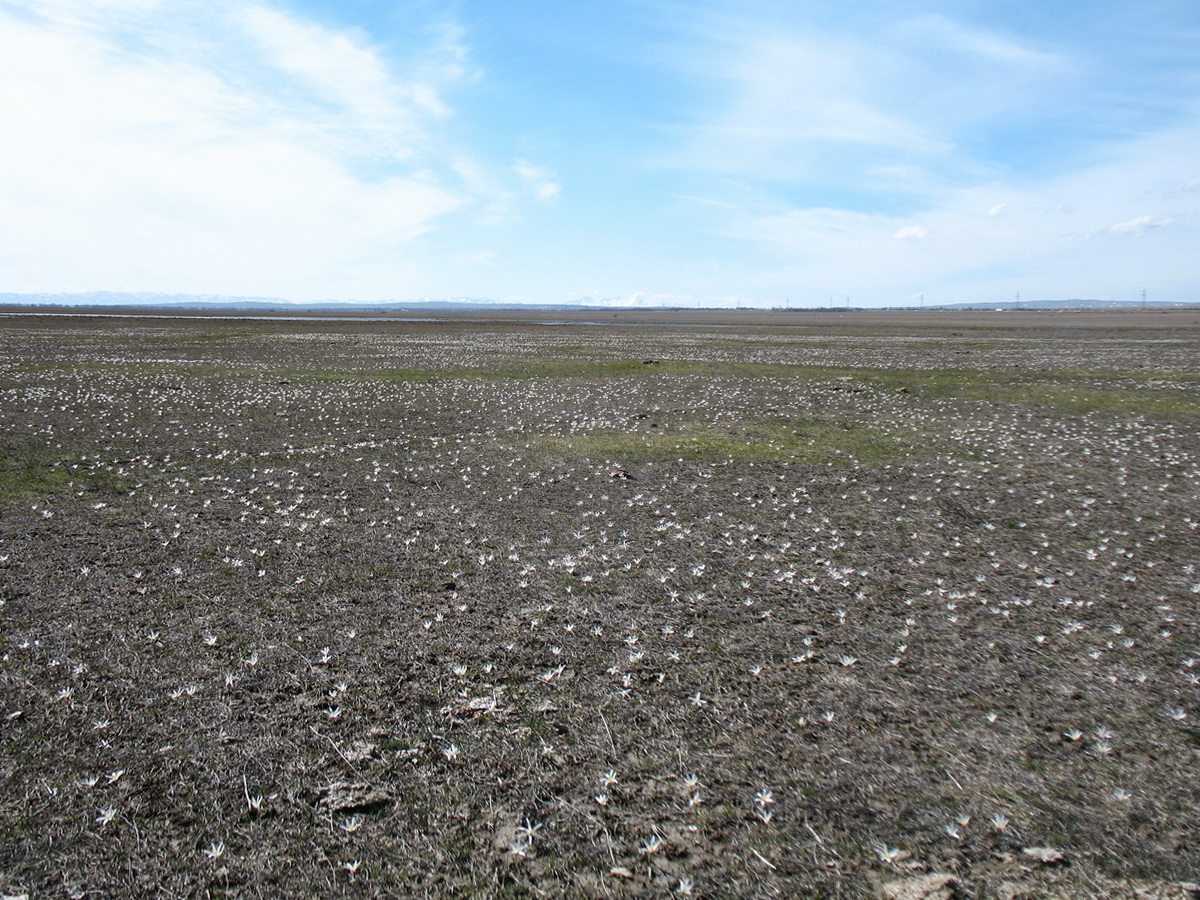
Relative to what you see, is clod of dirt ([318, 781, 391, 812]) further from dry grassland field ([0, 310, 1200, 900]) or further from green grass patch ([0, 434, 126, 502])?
green grass patch ([0, 434, 126, 502])

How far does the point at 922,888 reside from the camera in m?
4.53

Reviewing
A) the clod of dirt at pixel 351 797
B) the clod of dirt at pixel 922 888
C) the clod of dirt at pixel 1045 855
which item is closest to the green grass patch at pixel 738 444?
the clod of dirt at pixel 351 797

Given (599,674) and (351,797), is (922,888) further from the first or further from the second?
(351,797)

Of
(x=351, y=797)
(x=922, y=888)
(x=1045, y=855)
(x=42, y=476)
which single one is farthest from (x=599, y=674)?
(x=42, y=476)

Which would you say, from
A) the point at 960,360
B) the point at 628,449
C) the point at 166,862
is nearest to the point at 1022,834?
the point at 166,862

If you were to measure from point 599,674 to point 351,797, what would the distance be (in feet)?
8.29

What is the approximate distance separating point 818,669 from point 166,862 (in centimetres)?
544

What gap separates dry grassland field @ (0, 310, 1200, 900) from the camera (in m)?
4.80

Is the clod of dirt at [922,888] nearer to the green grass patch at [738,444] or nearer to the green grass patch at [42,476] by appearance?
the green grass patch at [738,444]

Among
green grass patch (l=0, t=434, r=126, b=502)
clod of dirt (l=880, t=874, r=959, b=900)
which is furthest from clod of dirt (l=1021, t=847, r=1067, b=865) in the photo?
green grass patch (l=0, t=434, r=126, b=502)

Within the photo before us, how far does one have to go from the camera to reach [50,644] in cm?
753

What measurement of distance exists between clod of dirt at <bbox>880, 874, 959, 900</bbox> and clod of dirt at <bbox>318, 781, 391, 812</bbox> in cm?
334

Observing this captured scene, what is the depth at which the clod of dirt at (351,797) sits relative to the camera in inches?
207

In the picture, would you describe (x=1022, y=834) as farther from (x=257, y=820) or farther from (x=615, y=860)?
(x=257, y=820)
